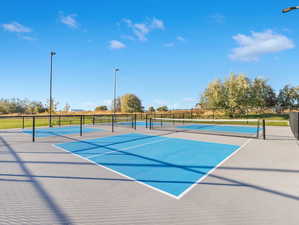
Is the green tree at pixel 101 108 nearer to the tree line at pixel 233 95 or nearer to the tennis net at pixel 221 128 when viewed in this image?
the tree line at pixel 233 95

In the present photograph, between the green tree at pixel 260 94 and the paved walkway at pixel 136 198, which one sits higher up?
the green tree at pixel 260 94

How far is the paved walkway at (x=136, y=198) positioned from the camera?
7.96 feet

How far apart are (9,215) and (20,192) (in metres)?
0.75

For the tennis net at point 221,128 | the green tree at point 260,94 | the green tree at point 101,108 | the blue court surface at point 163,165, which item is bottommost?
the blue court surface at point 163,165

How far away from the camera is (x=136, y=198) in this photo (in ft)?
9.75

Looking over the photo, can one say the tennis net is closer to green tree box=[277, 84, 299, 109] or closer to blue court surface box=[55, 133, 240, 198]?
blue court surface box=[55, 133, 240, 198]

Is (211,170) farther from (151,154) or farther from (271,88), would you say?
(271,88)

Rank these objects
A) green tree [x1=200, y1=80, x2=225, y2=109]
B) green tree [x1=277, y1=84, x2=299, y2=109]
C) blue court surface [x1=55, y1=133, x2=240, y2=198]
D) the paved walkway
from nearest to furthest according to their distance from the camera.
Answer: the paved walkway, blue court surface [x1=55, y1=133, x2=240, y2=198], green tree [x1=200, y1=80, x2=225, y2=109], green tree [x1=277, y1=84, x2=299, y2=109]

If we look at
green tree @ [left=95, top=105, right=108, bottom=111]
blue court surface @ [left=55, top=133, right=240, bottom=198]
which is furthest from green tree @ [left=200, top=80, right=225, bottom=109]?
green tree @ [left=95, top=105, right=108, bottom=111]

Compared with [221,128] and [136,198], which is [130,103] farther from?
[136,198]

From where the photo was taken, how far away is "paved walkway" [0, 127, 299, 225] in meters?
2.43

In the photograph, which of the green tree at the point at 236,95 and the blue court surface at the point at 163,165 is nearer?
the blue court surface at the point at 163,165

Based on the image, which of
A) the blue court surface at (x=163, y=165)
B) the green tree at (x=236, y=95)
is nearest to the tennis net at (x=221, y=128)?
the blue court surface at (x=163, y=165)

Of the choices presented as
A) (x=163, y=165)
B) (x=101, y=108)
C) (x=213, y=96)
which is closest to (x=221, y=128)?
(x=163, y=165)
